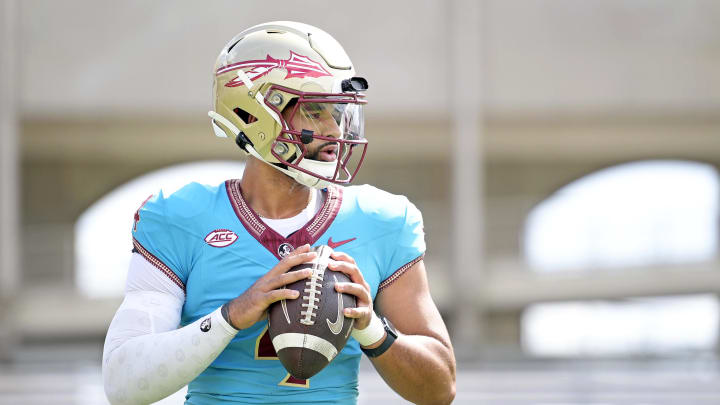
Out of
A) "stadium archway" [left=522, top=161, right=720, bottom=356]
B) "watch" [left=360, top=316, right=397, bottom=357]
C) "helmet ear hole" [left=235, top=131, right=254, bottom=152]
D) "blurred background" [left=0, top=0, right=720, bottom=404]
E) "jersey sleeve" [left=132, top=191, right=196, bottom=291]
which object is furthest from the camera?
"stadium archway" [left=522, top=161, right=720, bottom=356]

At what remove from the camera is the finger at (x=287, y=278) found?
86.1 inches

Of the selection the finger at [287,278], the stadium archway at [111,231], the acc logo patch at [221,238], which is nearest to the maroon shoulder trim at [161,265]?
the acc logo patch at [221,238]

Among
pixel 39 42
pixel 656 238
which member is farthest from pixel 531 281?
pixel 39 42

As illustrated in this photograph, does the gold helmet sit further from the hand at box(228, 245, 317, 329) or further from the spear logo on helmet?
the hand at box(228, 245, 317, 329)

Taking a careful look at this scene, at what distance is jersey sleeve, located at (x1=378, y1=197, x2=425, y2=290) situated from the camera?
8.30ft

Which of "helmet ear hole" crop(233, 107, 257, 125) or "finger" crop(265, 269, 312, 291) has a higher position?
"helmet ear hole" crop(233, 107, 257, 125)

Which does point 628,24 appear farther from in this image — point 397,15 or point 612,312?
point 612,312

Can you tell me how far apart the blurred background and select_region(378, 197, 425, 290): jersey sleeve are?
231 inches

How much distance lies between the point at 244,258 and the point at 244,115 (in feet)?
1.29

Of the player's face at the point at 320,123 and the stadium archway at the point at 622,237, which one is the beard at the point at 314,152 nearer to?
the player's face at the point at 320,123

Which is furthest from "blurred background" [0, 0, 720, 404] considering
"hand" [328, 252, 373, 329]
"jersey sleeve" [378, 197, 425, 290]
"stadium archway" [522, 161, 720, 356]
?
"hand" [328, 252, 373, 329]

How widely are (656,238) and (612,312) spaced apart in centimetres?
110

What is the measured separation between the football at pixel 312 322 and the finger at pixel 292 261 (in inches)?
0.5

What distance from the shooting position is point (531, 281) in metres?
13.5
